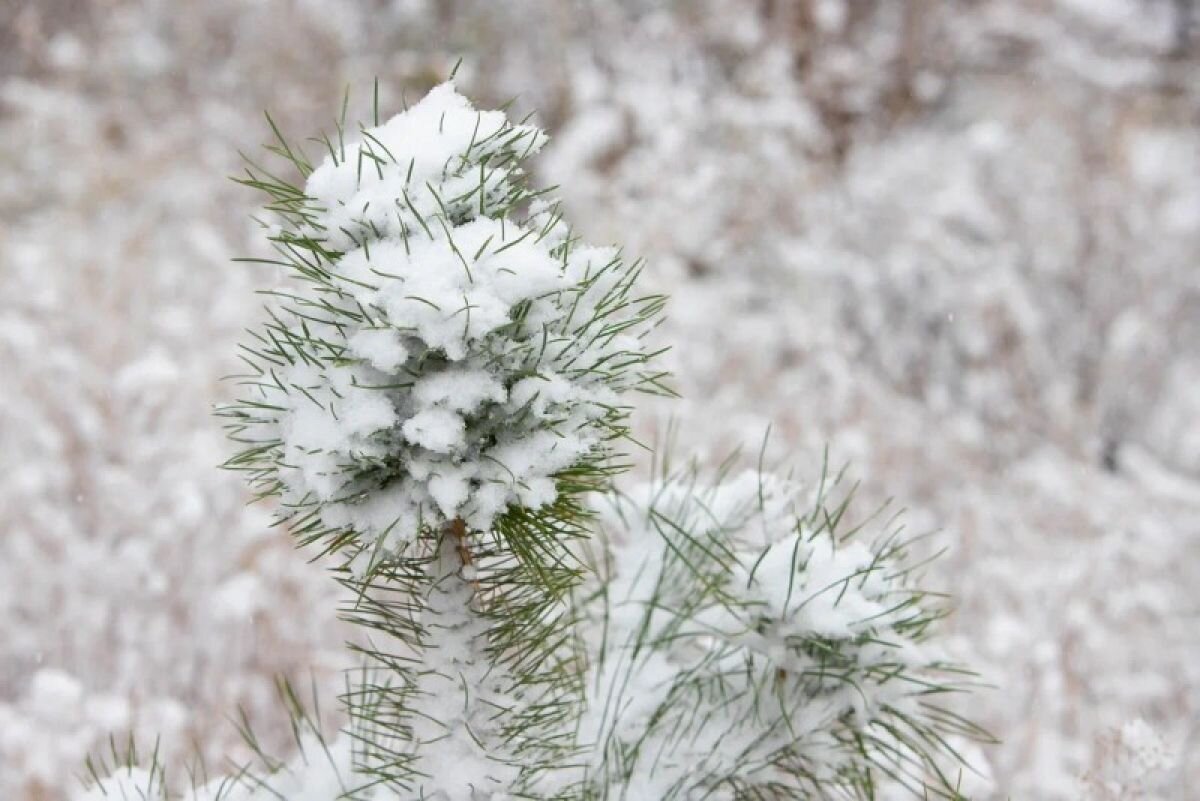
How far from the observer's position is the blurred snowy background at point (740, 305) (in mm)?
2098

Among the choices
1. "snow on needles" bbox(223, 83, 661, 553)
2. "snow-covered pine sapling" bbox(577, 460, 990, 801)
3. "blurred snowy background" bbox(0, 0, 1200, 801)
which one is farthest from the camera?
"blurred snowy background" bbox(0, 0, 1200, 801)

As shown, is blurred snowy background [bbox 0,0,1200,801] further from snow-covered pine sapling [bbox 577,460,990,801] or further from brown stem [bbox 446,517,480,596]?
brown stem [bbox 446,517,480,596]

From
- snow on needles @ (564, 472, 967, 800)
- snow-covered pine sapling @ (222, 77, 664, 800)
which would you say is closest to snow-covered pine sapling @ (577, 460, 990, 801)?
snow on needles @ (564, 472, 967, 800)

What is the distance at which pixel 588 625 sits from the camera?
0.95 metres

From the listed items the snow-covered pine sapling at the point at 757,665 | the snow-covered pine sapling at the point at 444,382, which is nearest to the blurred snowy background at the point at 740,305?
the snow-covered pine sapling at the point at 757,665

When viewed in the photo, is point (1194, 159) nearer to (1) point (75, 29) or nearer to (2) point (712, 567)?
(2) point (712, 567)

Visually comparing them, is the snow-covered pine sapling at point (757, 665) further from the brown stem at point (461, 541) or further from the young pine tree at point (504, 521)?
the brown stem at point (461, 541)

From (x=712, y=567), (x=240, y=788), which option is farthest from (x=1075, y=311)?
(x=240, y=788)

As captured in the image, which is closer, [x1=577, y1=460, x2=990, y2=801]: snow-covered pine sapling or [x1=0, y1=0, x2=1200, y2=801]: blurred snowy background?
[x1=577, y1=460, x2=990, y2=801]: snow-covered pine sapling

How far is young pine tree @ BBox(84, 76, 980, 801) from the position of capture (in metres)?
0.58

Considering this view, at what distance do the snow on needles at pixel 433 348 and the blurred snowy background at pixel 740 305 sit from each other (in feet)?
2.67

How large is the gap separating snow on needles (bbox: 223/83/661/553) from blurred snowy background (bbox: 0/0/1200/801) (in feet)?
2.67

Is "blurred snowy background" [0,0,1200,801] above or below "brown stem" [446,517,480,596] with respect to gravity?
above

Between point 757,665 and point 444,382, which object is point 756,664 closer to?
point 757,665
